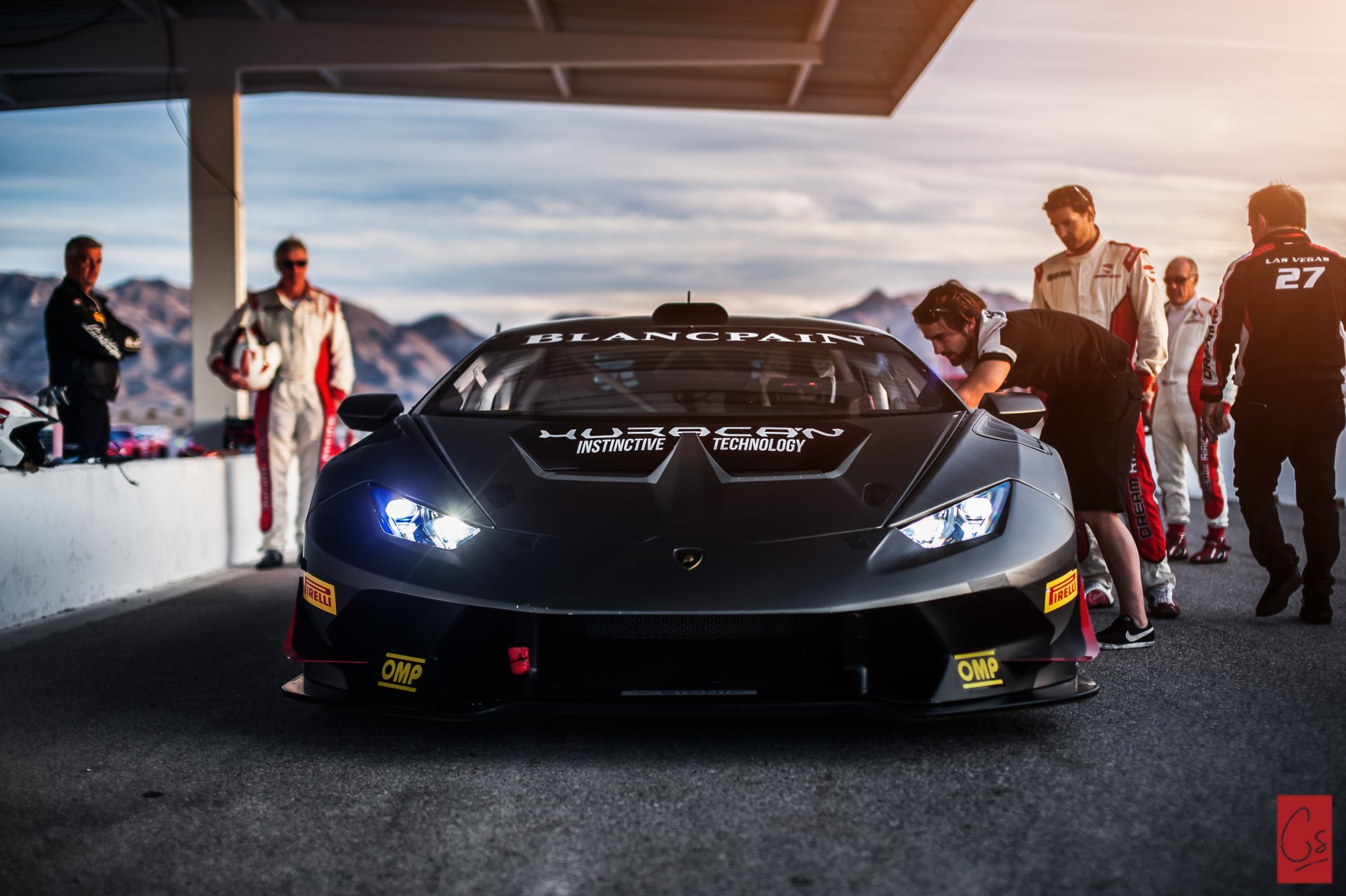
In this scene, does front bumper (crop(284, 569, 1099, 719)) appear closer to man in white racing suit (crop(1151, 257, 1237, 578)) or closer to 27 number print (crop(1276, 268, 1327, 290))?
27 number print (crop(1276, 268, 1327, 290))

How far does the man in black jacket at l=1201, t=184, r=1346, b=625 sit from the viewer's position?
16.1ft

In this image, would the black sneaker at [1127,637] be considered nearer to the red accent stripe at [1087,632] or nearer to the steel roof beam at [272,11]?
the red accent stripe at [1087,632]

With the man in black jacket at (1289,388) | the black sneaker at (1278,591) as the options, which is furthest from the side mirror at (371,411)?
the black sneaker at (1278,591)

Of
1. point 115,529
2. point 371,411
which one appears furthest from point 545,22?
point 371,411

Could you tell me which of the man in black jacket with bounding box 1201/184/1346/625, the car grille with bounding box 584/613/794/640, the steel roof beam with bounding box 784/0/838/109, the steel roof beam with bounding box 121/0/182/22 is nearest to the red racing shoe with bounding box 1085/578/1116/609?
the man in black jacket with bounding box 1201/184/1346/625

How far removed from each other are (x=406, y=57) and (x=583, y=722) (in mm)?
10046

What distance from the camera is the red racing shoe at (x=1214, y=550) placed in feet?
23.4

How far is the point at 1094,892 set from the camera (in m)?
2.01

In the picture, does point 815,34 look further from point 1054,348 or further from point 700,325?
point 700,325

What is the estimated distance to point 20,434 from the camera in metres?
5.33

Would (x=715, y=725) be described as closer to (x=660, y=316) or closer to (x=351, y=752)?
(x=351, y=752)

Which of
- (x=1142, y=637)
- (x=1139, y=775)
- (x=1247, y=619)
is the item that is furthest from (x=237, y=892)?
(x=1247, y=619)

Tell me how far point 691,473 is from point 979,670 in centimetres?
88

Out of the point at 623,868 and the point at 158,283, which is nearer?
the point at 623,868
